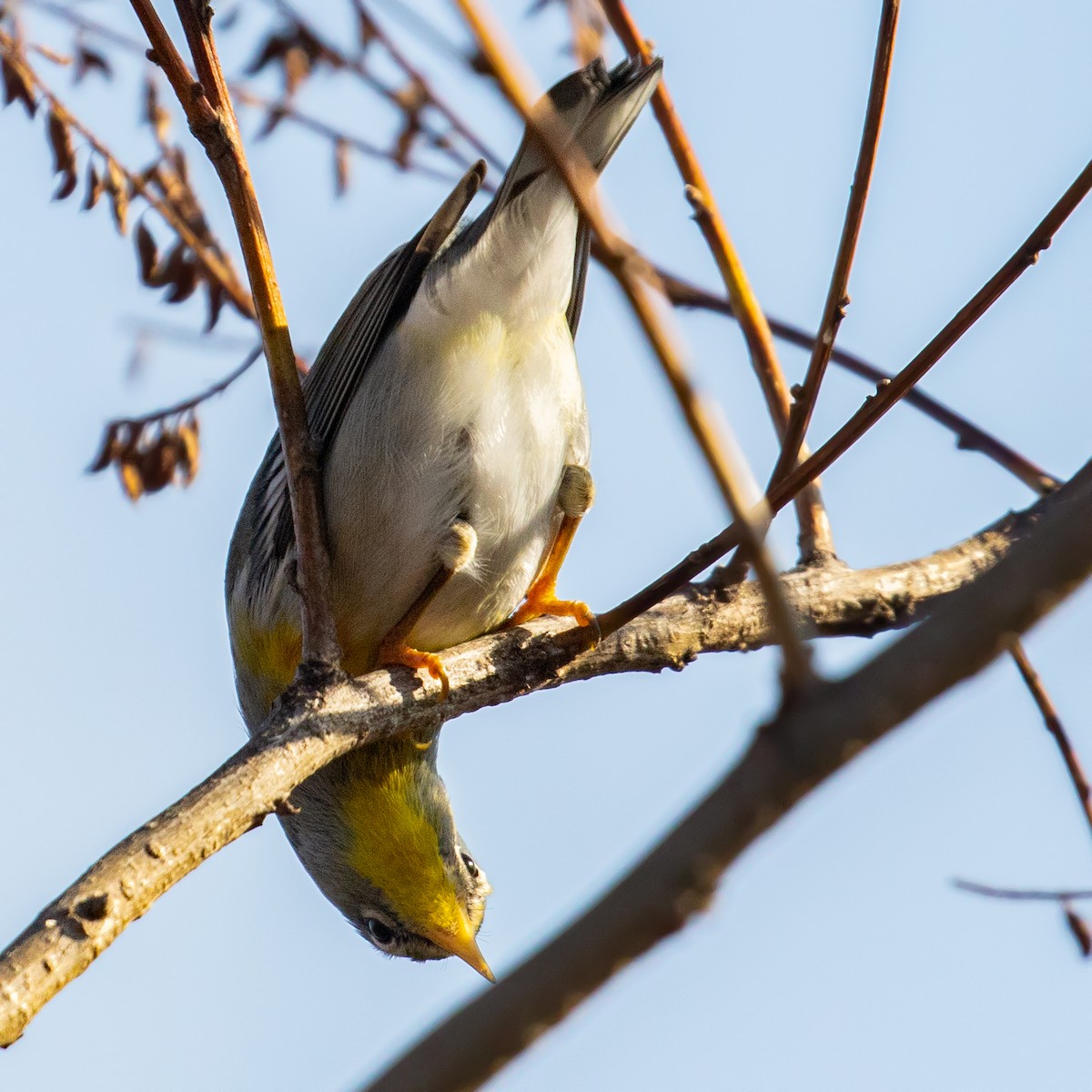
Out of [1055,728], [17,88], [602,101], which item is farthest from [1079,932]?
[17,88]

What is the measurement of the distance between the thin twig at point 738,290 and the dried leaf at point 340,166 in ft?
4.34

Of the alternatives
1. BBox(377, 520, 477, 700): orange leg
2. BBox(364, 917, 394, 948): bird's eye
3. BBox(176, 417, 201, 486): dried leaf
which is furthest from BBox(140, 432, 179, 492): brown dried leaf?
BBox(364, 917, 394, 948): bird's eye

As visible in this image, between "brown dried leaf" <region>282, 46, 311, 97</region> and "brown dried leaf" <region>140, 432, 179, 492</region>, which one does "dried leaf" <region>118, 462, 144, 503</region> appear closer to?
"brown dried leaf" <region>140, 432, 179, 492</region>

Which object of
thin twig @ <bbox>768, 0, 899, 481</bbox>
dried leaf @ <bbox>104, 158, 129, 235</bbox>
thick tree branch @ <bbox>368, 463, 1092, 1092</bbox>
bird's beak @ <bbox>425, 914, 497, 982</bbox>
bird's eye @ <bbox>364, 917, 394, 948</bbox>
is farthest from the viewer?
bird's eye @ <bbox>364, 917, 394, 948</bbox>

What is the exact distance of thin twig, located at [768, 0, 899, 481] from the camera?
2420 millimetres

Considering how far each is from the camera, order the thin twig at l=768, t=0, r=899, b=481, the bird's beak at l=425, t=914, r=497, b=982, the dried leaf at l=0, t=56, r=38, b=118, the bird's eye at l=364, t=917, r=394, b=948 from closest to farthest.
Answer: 1. the thin twig at l=768, t=0, r=899, b=481
2. the dried leaf at l=0, t=56, r=38, b=118
3. the bird's beak at l=425, t=914, r=497, b=982
4. the bird's eye at l=364, t=917, r=394, b=948

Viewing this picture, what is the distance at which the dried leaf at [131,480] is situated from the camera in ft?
14.1

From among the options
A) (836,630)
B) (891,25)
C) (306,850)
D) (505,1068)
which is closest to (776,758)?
(505,1068)

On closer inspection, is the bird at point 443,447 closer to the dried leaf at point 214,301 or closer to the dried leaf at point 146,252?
the dried leaf at point 214,301

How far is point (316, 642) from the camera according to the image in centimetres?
306

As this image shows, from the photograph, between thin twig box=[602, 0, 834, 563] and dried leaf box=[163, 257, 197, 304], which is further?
dried leaf box=[163, 257, 197, 304]

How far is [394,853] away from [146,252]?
2.34 metres

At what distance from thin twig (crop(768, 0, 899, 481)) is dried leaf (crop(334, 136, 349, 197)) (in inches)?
91.1

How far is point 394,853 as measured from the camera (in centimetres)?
464
